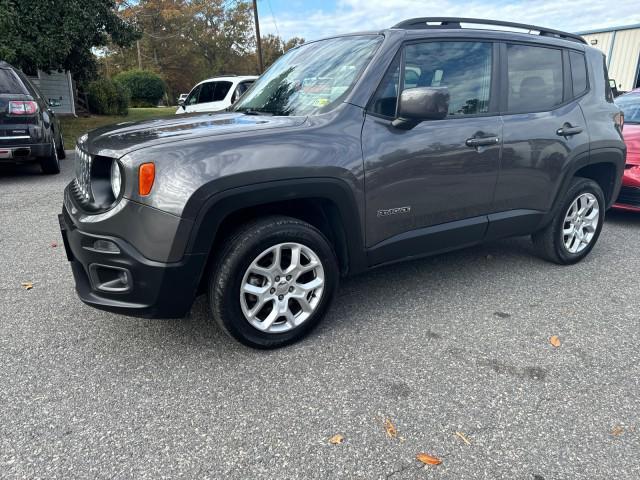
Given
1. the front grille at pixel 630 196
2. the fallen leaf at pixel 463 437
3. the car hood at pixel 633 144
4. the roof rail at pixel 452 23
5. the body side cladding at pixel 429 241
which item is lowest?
the fallen leaf at pixel 463 437

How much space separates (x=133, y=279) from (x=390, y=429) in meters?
1.40

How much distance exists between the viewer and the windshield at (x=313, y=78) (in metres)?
2.97

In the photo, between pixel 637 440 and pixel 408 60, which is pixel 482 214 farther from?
pixel 637 440

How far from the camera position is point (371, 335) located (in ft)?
9.69

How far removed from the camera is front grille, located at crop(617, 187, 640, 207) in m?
5.26

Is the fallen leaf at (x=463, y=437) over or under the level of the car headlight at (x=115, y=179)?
under

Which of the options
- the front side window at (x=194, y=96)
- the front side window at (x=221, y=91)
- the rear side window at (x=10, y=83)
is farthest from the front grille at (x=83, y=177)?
the front side window at (x=194, y=96)

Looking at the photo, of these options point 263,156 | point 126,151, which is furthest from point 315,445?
point 126,151

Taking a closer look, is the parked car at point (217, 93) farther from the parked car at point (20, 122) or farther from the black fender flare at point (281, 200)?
the black fender flare at point (281, 200)

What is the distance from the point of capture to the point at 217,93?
11.1 metres

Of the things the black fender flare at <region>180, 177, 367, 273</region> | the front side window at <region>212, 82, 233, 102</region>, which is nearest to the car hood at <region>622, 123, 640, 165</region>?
the black fender flare at <region>180, 177, 367, 273</region>

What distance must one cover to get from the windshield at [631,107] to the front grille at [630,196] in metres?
1.34

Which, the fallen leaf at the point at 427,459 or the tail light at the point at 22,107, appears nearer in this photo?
the fallen leaf at the point at 427,459

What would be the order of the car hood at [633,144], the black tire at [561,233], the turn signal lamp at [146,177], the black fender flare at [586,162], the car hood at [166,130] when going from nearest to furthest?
1. the turn signal lamp at [146,177]
2. the car hood at [166,130]
3. the black fender flare at [586,162]
4. the black tire at [561,233]
5. the car hood at [633,144]
